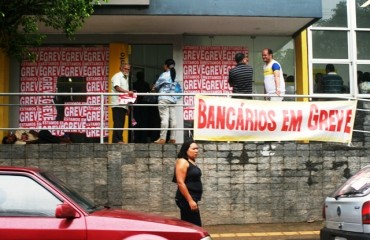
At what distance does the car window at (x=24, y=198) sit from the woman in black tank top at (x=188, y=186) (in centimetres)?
197

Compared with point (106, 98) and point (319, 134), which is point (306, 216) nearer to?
point (319, 134)

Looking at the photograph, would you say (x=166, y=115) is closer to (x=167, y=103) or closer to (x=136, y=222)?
(x=167, y=103)

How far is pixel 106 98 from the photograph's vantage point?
11477 mm

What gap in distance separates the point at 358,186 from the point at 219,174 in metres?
Result: 3.80

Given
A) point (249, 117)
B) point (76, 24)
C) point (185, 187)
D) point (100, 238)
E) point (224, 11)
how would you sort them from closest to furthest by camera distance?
point (100, 238), point (185, 187), point (76, 24), point (249, 117), point (224, 11)

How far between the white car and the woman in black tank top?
169 cm

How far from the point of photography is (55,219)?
193 inches

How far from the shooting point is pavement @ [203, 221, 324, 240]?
837 centimetres

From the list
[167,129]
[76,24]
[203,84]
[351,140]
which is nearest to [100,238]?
[76,24]

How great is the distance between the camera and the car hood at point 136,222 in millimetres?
5031

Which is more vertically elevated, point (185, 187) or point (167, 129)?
point (167, 129)

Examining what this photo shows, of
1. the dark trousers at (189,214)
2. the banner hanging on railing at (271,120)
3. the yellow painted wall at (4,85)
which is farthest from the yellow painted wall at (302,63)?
the yellow painted wall at (4,85)

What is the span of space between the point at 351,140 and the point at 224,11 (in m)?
3.86

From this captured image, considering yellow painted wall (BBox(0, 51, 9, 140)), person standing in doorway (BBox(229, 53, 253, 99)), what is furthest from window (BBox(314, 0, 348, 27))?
yellow painted wall (BBox(0, 51, 9, 140))
